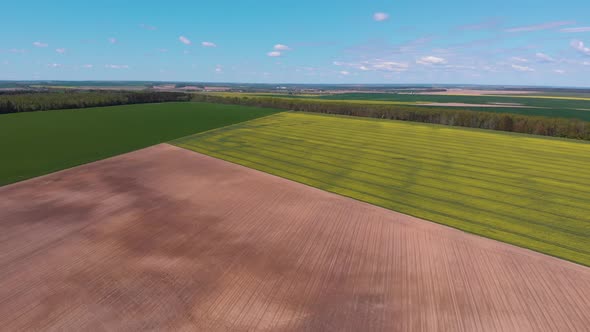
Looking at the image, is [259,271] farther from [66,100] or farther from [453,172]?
[66,100]

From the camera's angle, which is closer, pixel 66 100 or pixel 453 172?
pixel 453 172

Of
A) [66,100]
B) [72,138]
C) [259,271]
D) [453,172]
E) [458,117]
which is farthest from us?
[66,100]

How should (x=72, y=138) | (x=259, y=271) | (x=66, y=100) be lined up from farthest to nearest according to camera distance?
(x=66, y=100)
(x=72, y=138)
(x=259, y=271)

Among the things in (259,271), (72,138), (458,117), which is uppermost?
(458,117)

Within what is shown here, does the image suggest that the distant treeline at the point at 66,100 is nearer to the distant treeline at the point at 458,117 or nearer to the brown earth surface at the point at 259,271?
the distant treeline at the point at 458,117

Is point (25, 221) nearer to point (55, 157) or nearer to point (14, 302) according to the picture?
point (14, 302)

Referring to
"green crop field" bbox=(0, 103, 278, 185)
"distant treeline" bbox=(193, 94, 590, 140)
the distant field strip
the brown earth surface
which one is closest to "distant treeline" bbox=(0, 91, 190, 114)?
"green crop field" bbox=(0, 103, 278, 185)

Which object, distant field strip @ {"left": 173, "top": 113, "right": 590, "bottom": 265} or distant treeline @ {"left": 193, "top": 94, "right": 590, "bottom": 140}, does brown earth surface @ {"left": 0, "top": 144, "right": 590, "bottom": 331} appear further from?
distant treeline @ {"left": 193, "top": 94, "right": 590, "bottom": 140}

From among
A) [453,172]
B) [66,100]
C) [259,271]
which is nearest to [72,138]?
[259,271]

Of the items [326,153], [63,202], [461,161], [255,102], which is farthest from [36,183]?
[255,102]
